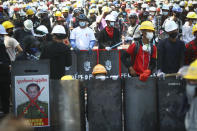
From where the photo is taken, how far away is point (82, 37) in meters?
13.5

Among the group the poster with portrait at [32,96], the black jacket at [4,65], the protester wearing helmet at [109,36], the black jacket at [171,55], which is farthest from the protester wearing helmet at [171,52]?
the protester wearing helmet at [109,36]

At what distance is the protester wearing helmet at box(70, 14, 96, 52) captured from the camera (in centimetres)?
1352

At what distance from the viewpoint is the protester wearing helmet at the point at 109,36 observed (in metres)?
13.7

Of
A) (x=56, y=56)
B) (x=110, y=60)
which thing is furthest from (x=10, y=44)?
(x=110, y=60)

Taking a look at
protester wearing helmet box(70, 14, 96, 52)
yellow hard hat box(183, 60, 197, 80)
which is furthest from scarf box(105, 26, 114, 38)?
yellow hard hat box(183, 60, 197, 80)

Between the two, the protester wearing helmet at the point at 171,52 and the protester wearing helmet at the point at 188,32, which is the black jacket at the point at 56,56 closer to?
the protester wearing helmet at the point at 171,52

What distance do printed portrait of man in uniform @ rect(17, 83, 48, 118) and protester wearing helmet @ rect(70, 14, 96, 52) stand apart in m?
5.31

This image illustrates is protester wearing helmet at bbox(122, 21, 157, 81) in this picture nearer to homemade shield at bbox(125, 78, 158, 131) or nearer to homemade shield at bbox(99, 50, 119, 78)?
homemade shield at bbox(125, 78, 158, 131)

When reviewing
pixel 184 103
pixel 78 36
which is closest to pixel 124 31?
pixel 78 36

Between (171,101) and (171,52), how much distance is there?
4.42ft

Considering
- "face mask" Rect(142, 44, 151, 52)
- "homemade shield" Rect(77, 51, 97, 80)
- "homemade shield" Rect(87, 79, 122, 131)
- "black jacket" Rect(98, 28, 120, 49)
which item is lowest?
"homemade shield" Rect(87, 79, 122, 131)

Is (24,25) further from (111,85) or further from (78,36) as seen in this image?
(111,85)

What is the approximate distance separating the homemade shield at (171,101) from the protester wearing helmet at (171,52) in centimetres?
111

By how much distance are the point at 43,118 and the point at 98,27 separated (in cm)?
965
